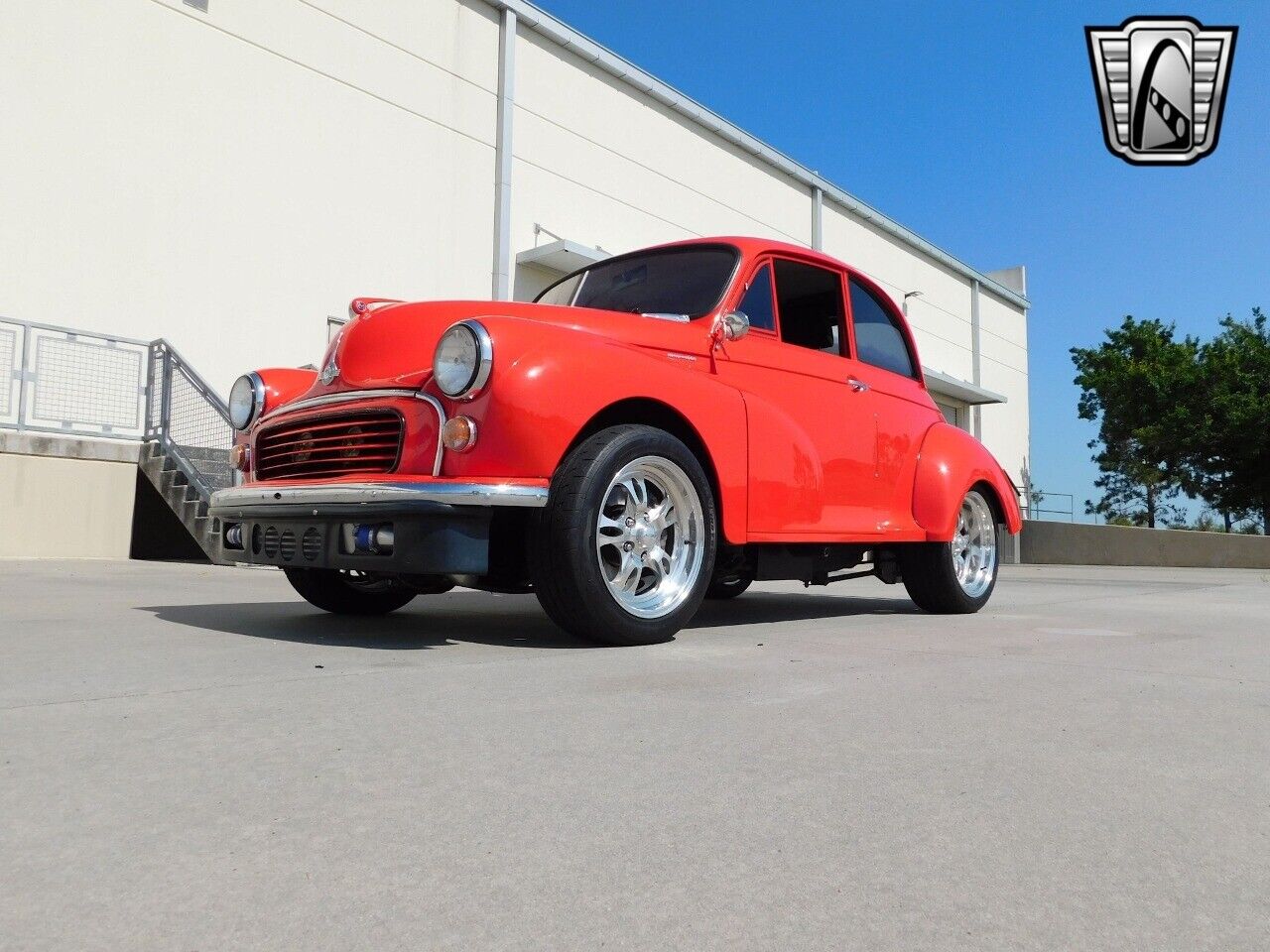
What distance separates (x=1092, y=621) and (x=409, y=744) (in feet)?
14.5

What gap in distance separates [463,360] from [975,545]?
151 inches

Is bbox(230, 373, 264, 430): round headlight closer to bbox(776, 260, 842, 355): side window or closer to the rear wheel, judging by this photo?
bbox(776, 260, 842, 355): side window

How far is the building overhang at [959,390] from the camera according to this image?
2714 centimetres

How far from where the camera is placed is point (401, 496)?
338 centimetres

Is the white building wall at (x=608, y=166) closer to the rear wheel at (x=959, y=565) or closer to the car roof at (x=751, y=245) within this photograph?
the rear wheel at (x=959, y=565)

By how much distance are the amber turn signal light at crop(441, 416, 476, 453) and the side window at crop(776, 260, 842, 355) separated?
193 cm

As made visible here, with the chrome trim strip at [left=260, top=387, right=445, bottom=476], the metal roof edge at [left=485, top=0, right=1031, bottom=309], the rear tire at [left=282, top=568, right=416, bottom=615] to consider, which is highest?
the metal roof edge at [left=485, top=0, right=1031, bottom=309]

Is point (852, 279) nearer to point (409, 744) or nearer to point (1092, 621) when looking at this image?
point (1092, 621)

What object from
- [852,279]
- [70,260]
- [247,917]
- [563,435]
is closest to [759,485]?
[563,435]

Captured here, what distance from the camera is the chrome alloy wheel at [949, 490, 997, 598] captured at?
6.03 metres

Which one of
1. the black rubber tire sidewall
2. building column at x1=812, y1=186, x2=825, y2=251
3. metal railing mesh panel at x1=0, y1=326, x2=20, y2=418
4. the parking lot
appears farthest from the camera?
building column at x1=812, y1=186, x2=825, y2=251

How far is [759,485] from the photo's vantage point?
4375 mm

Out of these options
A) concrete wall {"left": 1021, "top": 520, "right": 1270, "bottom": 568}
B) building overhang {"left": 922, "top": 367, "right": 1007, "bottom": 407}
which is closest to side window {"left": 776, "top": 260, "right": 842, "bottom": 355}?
concrete wall {"left": 1021, "top": 520, "right": 1270, "bottom": 568}

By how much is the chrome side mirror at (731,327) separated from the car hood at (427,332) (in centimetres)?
12
